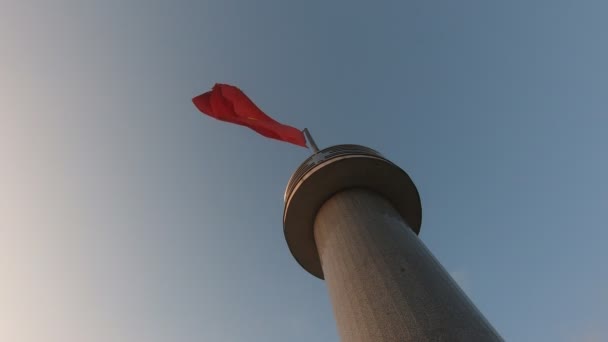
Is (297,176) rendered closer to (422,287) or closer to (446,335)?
(422,287)

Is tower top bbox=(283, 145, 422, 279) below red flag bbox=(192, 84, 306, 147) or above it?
below

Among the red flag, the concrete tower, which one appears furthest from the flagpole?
the concrete tower

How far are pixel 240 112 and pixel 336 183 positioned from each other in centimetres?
378

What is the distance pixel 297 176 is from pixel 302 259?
6.55ft

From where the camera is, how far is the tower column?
4.33m

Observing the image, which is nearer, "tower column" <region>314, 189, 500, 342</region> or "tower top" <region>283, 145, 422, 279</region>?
"tower column" <region>314, 189, 500, 342</region>

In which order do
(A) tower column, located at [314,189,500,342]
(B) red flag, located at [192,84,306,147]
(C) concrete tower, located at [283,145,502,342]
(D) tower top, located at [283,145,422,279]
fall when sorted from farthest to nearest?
(B) red flag, located at [192,84,306,147] → (D) tower top, located at [283,145,422,279] → (C) concrete tower, located at [283,145,502,342] → (A) tower column, located at [314,189,500,342]

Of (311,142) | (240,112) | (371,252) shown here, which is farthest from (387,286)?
(240,112)

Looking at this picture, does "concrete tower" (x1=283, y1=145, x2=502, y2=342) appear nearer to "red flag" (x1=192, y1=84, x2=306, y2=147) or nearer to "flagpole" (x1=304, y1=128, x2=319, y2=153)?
"flagpole" (x1=304, y1=128, x2=319, y2=153)

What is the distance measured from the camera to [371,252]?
18.5 ft

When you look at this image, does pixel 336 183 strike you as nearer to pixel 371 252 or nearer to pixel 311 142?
pixel 311 142

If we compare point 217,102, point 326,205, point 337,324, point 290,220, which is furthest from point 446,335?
point 217,102

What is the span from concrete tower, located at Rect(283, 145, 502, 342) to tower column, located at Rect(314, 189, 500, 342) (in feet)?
0.04

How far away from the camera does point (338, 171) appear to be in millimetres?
7582
